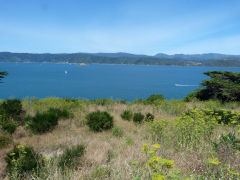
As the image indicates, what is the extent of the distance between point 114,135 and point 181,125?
6.51 feet

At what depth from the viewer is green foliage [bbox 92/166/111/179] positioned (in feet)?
8.53

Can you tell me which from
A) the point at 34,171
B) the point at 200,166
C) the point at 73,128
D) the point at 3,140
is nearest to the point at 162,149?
the point at 200,166

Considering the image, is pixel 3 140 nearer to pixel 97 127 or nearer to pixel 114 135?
pixel 97 127

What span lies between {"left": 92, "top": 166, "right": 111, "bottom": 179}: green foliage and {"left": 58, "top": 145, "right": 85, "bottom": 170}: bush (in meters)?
0.65

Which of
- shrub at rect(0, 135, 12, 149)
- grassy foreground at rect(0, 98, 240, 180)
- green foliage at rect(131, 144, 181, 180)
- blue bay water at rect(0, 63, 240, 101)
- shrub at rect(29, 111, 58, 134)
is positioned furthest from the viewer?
blue bay water at rect(0, 63, 240, 101)

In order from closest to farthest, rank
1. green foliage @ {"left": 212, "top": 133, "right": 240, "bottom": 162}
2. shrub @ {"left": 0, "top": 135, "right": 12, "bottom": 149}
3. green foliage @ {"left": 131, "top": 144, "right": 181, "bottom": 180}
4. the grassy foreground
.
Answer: green foliage @ {"left": 131, "top": 144, "right": 181, "bottom": 180} < the grassy foreground < green foliage @ {"left": 212, "top": 133, "right": 240, "bottom": 162} < shrub @ {"left": 0, "top": 135, "right": 12, "bottom": 149}

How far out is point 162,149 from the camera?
144 inches

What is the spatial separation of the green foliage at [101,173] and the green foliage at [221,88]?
12.4 meters

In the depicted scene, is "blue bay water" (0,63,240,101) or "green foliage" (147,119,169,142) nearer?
"green foliage" (147,119,169,142)

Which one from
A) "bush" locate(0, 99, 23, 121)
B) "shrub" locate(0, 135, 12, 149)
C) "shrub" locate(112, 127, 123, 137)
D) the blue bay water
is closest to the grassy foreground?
"shrub" locate(112, 127, 123, 137)

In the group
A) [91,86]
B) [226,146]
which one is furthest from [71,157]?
[91,86]

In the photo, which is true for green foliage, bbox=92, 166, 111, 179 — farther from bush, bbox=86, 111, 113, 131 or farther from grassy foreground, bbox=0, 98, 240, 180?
bush, bbox=86, 111, 113, 131

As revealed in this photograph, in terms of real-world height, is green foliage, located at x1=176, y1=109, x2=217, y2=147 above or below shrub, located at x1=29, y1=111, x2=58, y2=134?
above

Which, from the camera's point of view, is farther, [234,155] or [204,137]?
[204,137]
